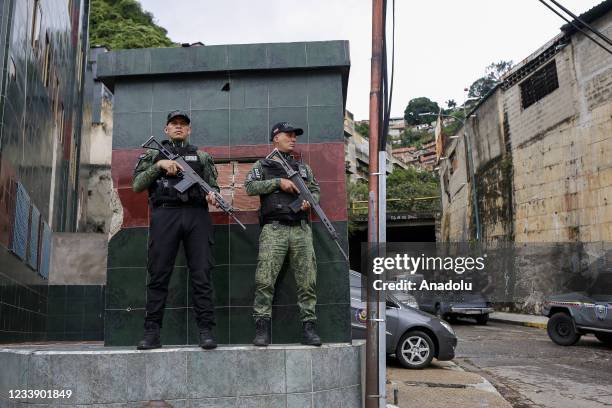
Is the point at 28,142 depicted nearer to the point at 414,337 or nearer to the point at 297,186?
the point at 297,186

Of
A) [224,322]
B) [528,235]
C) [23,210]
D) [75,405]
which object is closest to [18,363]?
[75,405]

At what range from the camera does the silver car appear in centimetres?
843

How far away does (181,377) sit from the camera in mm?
3955

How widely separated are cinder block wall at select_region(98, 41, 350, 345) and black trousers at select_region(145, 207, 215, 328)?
67 cm

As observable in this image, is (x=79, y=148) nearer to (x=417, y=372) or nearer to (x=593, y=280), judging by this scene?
(x=417, y=372)

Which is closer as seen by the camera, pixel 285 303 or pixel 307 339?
pixel 307 339

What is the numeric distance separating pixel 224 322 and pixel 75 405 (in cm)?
147

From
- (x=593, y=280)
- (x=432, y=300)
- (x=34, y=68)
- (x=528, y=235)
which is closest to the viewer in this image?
(x=34, y=68)

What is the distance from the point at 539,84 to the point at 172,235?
1893 centimetres

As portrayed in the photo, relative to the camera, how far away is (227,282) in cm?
504

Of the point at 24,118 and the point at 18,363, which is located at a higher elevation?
the point at 24,118

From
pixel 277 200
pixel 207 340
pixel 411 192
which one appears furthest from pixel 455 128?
pixel 207 340

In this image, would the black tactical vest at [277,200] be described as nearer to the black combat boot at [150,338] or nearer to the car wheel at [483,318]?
the black combat boot at [150,338]

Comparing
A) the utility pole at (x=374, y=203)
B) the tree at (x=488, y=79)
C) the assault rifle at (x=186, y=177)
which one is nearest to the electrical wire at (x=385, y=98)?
the utility pole at (x=374, y=203)
